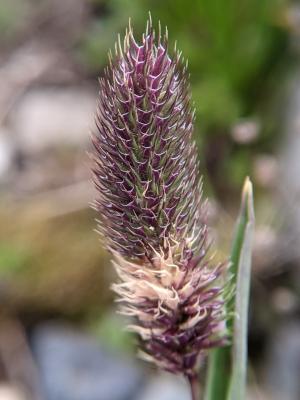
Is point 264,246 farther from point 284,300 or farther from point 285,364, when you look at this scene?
point 285,364

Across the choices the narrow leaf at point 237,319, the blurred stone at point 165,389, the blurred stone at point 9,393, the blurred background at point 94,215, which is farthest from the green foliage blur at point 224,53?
the narrow leaf at point 237,319

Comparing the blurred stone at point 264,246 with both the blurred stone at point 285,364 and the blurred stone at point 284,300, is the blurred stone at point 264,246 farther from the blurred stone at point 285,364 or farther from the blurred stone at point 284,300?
the blurred stone at point 285,364

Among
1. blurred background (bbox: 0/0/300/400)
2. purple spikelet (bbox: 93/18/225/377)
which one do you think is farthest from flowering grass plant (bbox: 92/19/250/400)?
Result: blurred background (bbox: 0/0/300/400)

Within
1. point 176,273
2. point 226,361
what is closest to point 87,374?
point 226,361

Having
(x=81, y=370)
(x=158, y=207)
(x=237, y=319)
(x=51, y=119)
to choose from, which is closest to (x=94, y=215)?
(x=81, y=370)

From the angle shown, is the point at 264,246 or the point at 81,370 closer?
the point at 264,246

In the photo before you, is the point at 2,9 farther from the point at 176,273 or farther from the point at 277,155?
the point at 176,273

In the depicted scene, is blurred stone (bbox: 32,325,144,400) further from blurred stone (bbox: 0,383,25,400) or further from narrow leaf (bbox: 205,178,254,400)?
narrow leaf (bbox: 205,178,254,400)
